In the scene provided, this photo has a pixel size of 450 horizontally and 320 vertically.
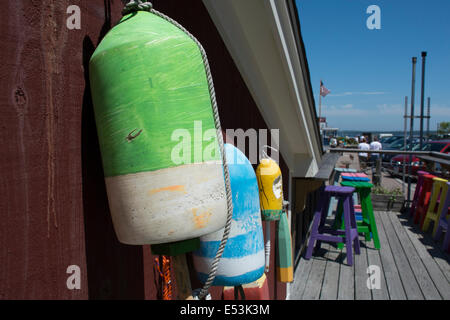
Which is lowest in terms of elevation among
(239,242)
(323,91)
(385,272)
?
(385,272)

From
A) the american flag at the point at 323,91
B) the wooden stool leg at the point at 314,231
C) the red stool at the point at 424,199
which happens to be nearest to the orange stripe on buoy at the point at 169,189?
the wooden stool leg at the point at 314,231

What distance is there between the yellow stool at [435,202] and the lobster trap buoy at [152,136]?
633cm

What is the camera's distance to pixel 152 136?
0.75 meters

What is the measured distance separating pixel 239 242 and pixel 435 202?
20.7 feet

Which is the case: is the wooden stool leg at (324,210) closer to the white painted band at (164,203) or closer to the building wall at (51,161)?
the building wall at (51,161)

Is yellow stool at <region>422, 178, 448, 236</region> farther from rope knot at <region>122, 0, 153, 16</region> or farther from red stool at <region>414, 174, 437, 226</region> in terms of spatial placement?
rope knot at <region>122, 0, 153, 16</region>

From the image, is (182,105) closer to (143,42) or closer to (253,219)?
(143,42)

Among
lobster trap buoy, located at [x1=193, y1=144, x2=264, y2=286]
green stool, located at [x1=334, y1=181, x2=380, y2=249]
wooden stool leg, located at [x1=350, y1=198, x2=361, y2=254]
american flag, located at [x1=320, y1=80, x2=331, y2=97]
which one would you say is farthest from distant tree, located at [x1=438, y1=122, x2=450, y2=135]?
lobster trap buoy, located at [x1=193, y1=144, x2=264, y2=286]

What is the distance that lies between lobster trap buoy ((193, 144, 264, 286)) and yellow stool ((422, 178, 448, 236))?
19.2 feet

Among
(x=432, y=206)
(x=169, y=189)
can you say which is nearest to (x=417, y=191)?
(x=432, y=206)

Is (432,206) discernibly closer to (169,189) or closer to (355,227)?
(355,227)

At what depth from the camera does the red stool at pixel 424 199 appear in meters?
6.66
